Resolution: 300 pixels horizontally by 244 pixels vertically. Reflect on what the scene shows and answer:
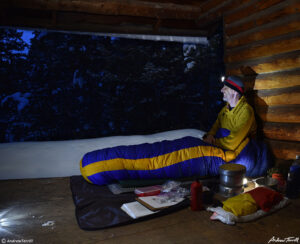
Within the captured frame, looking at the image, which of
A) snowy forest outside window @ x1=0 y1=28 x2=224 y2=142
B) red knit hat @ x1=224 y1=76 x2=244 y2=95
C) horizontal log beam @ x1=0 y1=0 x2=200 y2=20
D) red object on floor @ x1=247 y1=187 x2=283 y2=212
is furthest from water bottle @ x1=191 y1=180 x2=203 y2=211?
horizontal log beam @ x1=0 y1=0 x2=200 y2=20

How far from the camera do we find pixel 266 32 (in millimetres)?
3357

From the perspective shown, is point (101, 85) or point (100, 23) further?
point (101, 85)

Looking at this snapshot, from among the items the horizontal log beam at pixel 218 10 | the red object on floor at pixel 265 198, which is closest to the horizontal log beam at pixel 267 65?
the horizontal log beam at pixel 218 10

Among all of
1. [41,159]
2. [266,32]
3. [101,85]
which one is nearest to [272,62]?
[266,32]

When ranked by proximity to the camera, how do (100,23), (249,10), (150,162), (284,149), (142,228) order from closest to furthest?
1. (142,228)
2. (150,162)
3. (284,149)
4. (249,10)
5. (100,23)

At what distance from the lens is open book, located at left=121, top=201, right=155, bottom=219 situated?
2143mm

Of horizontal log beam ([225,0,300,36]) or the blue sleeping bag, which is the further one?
horizontal log beam ([225,0,300,36])

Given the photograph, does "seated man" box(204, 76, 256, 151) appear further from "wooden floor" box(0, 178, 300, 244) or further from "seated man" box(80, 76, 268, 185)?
"wooden floor" box(0, 178, 300, 244)

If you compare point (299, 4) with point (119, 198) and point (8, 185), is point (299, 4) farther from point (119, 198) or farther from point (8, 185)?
point (8, 185)

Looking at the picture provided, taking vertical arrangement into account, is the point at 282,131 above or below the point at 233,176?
above

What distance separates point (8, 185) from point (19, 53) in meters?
2.32

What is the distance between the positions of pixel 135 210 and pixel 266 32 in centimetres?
286

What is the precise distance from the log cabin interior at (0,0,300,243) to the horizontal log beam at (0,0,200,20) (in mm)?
15

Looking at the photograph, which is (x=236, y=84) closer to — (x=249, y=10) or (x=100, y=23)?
(x=249, y=10)
